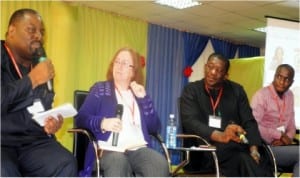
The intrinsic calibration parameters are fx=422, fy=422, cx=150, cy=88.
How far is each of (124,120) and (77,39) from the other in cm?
392

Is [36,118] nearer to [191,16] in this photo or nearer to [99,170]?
[99,170]

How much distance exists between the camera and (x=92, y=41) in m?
6.69

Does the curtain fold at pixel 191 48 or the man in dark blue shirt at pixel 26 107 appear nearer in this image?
the man in dark blue shirt at pixel 26 107

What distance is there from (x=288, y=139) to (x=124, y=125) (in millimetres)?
1602

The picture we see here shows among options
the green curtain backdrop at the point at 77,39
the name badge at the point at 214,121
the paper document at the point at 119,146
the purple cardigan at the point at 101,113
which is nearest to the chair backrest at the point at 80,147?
the purple cardigan at the point at 101,113

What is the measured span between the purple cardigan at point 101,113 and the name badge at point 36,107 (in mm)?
416

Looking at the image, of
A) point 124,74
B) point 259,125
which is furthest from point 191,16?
point 124,74

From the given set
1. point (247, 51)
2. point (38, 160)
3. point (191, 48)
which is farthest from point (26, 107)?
point (247, 51)

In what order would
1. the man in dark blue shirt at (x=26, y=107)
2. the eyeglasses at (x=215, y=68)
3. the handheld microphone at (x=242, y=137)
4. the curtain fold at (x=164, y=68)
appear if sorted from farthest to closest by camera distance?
1. the curtain fold at (x=164, y=68)
2. the eyeglasses at (x=215, y=68)
3. the handheld microphone at (x=242, y=137)
4. the man in dark blue shirt at (x=26, y=107)

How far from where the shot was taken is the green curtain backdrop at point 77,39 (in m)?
6.06

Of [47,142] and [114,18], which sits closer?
[47,142]

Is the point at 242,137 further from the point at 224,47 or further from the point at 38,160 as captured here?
the point at 224,47

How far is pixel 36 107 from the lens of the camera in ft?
7.71

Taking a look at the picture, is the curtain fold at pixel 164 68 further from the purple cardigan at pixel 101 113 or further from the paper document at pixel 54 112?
the paper document at pixel 54 112
